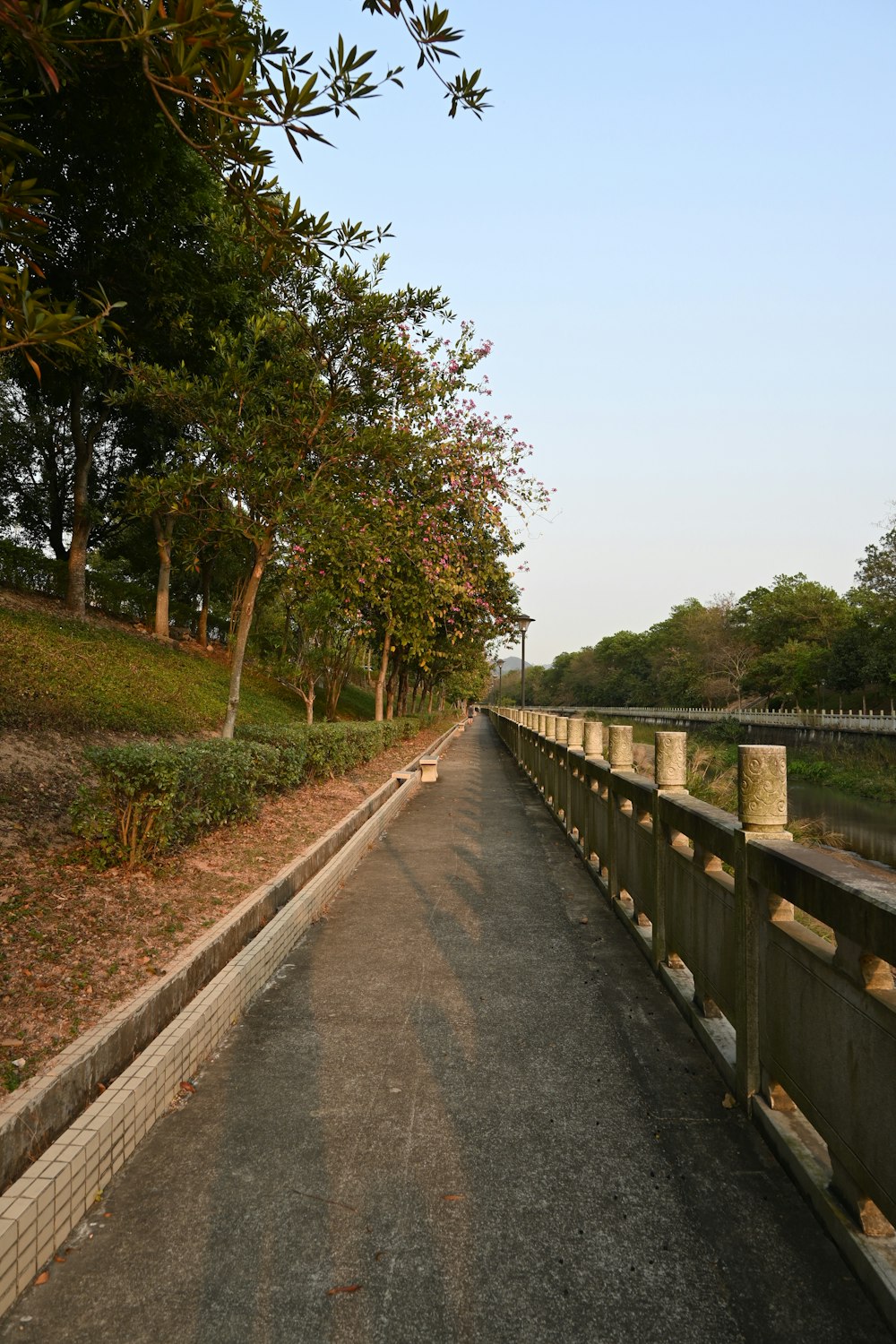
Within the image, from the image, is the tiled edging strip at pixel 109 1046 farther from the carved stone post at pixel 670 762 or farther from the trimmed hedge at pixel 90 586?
the trimmed hedge at pixel 90 586

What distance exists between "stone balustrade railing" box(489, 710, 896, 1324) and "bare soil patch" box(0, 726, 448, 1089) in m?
3.02

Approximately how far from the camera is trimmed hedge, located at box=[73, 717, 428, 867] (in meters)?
6.40

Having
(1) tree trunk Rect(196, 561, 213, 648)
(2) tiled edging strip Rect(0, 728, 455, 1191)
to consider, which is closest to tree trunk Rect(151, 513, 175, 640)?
(1) tree trunk Rect(196, 561, 213, 648)

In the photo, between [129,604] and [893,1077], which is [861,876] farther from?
[129,604]

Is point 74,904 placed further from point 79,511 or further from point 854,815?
point 854,815

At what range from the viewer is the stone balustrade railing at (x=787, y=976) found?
2.37 metres

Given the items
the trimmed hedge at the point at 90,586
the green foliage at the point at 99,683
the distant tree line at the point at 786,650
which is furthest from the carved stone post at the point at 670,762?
the distant tree line at the point at 786,650

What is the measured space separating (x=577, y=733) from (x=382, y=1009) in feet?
21.2

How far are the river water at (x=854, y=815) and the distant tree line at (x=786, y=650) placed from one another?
62.4 ft

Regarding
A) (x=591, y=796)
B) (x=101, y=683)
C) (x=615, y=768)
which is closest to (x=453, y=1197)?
(x=615, y=768)

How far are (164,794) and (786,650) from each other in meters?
77.1

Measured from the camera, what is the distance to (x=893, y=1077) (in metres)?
2.23

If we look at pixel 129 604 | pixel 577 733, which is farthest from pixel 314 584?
pixel 129 604

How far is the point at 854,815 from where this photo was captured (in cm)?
2670
